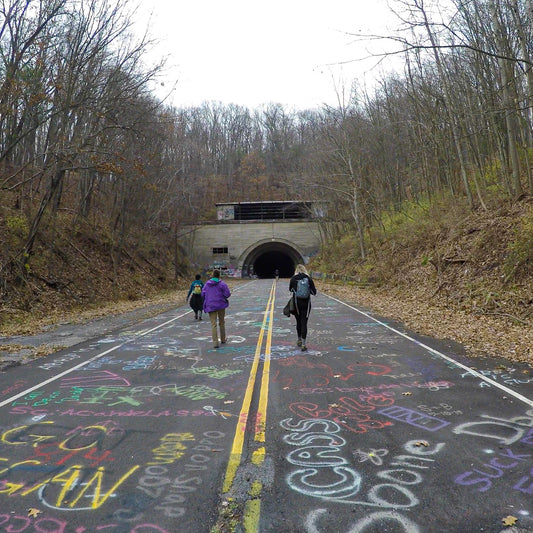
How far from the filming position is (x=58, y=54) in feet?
51.8

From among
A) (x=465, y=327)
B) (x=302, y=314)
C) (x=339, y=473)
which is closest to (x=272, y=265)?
(x=465, y=327)

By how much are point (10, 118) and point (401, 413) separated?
16986 millimetres

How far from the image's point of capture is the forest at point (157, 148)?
50.1 ft

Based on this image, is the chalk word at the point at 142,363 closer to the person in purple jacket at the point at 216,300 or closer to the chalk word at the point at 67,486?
the person in purple jacket at the point at 216,300

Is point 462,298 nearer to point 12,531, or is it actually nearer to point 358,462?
point 358,462

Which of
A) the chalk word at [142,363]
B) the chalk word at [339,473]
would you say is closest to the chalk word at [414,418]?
the chalk word at [339,473]

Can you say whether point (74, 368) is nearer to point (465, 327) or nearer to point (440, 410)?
point (440, 410)

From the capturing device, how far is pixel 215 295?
10695mm

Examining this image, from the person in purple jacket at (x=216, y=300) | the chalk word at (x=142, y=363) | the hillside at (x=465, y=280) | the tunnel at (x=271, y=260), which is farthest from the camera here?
the tunnel at (x=271, y=260)

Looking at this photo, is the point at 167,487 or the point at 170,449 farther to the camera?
the point at 170,449

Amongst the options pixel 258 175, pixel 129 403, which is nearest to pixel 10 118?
pixel 129 403

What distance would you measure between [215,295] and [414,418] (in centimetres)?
632

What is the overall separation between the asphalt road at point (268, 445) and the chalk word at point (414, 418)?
0.03 meters

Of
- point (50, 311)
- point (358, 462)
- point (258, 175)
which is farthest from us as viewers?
point (258, 175)
